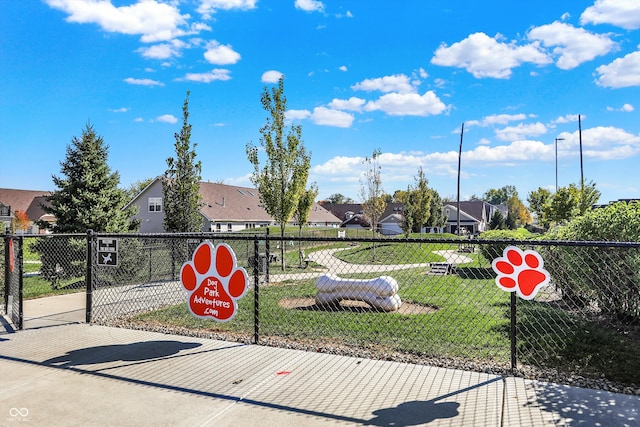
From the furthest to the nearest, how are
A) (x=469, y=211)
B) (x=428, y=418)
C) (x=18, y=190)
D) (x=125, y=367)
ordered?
(x=469, y=211) → (x=18, y=190) → (x=125, y=367) → (x=428, y=418)

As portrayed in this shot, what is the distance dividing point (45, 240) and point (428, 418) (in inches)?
549

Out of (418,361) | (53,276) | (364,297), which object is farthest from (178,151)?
(418,361)

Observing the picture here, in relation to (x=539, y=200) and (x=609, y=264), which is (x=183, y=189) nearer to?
(x=609, y=264)

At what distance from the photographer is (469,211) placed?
72.8m

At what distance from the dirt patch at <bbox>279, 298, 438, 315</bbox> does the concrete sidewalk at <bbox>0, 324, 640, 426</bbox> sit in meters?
3.11

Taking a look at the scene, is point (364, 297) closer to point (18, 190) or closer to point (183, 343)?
point (183, 343)

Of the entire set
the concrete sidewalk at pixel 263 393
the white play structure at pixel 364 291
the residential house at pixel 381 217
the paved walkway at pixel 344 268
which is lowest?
the paved walkway at pixel 344 268

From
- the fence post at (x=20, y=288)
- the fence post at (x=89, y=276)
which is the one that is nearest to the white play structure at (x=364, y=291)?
the fence post at (x=89, y=276)

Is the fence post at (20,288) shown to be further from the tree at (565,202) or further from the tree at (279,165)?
the tree at (565,202)

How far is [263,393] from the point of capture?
4223 mm

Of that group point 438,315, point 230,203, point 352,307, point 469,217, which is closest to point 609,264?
point 438,315

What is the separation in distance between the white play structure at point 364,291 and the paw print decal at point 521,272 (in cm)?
386

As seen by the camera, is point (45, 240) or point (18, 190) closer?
point (45, 240)

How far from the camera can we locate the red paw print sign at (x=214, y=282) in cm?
591
